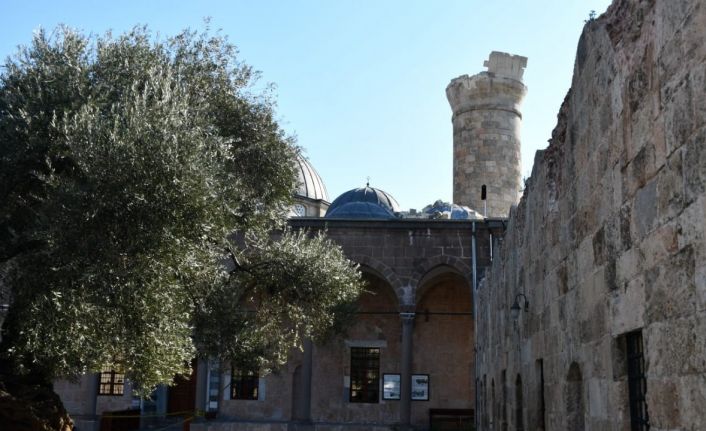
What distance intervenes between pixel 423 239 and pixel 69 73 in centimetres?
1184

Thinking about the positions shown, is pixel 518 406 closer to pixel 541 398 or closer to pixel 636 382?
pixel 541 398

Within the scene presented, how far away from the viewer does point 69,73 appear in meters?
8.02

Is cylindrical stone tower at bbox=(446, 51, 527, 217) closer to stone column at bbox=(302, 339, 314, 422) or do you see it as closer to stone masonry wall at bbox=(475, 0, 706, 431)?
stone column at bbox=(302, 339, 314, 422)

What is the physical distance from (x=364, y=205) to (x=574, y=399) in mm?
18726

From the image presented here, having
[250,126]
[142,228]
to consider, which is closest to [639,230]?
[142,228]

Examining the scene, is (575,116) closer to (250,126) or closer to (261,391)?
(250,126)

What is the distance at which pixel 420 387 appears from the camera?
794 inches

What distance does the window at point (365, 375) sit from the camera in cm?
2036

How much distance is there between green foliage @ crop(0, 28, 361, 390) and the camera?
6621 mm

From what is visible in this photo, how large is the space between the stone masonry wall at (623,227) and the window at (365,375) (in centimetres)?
1393

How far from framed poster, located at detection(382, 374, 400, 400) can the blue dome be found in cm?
462

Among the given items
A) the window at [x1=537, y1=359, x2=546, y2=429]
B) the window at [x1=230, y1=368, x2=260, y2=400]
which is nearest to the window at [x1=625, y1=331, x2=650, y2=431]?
the window at [x1=537, y1=359, x2=546, y2=429]

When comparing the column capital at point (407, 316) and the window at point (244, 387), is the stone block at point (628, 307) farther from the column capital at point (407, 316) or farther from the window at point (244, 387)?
the window at point (244, 387)

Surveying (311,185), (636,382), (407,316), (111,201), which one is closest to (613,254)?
(636,382)
